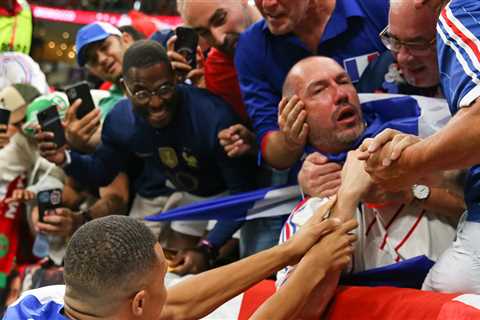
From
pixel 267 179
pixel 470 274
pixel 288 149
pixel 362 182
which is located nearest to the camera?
pixel 470 274

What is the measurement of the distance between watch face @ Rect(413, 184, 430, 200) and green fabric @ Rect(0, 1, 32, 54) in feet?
10.7

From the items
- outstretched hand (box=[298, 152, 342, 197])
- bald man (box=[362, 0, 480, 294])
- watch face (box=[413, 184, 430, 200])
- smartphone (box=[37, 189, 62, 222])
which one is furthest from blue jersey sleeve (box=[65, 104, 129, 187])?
bald man (box=[362, 0, 480, 294])

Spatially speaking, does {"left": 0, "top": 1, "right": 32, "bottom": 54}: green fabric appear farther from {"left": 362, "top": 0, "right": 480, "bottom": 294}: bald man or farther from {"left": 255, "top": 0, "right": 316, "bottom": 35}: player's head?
{"left": 362, "top": 0, "right": 480, "bottom": 294}: bald man

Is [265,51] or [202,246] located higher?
[265,51]

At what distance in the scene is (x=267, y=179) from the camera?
3359 mm

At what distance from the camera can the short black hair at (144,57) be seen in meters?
3.22

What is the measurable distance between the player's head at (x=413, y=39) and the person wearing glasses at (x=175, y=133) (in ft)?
3.13

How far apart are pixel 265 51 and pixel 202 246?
33.0 inches

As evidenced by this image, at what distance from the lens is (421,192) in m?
2.46

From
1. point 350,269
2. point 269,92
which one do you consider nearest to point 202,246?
point 269,92

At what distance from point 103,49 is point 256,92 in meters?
1.27

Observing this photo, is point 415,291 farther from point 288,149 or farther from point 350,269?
point 288,149

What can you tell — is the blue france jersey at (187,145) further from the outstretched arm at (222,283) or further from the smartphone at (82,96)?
the outstretched arm at (222,283)

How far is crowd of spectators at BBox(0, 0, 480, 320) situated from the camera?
1.90 m
